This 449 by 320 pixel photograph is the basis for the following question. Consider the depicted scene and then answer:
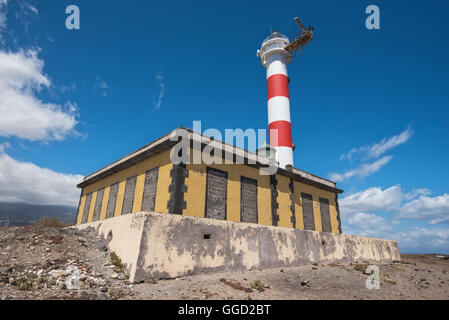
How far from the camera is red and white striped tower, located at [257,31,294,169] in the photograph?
1822 cm

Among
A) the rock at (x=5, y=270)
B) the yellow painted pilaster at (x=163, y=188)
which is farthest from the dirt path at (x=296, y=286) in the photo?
the yellow painted pilaster at (x=163, y=188)

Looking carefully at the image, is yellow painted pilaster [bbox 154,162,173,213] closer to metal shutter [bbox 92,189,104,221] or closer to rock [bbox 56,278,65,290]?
rock [bbox 56,278,65,290]

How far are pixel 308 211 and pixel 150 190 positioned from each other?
10.4 meters

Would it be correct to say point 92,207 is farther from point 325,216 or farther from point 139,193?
point 325,216

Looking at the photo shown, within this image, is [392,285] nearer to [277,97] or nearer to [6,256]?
[6,256]

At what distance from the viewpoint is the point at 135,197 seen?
12445 mm

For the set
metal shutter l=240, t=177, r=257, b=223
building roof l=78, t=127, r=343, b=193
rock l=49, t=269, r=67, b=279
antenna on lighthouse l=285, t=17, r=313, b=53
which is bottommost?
rock l=49, t=269, r=67, b=279

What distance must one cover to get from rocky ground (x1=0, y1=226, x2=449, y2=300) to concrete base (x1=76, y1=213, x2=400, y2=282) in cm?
27

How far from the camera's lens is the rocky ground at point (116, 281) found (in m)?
4.55

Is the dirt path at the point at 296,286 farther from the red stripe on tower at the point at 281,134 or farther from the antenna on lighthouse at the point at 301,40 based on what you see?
the antenna on lighthouse at the point at 301,40

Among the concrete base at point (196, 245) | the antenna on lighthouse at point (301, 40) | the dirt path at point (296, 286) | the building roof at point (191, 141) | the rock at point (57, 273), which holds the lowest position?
the dirt path at point (296, 286)

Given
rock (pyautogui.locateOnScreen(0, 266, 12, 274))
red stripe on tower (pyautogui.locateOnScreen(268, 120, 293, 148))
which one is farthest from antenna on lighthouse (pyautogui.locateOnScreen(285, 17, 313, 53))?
rock (pyautogui.locateOnScreen(0, 266, 12, 274))
